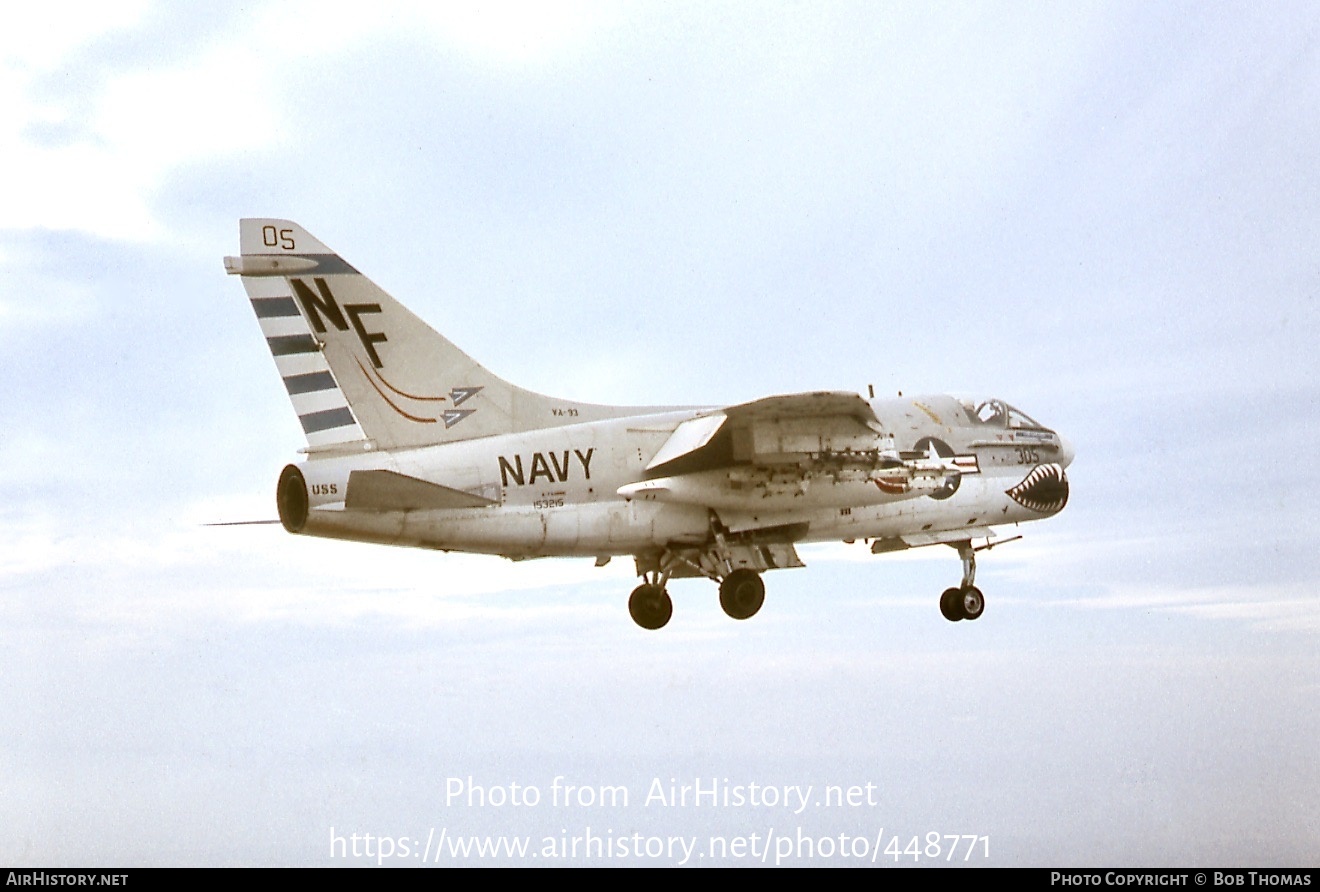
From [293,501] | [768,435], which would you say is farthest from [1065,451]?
[293,501]

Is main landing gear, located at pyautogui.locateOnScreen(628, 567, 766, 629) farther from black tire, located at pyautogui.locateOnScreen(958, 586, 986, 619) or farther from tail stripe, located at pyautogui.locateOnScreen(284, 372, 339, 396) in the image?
tail stripe, located at pyautogui.locateOnScreen(284, 372, 339, 396)

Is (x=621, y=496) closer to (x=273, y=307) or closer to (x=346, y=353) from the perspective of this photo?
(x=346, y=353)

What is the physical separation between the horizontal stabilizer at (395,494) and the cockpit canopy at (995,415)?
31.8 ft

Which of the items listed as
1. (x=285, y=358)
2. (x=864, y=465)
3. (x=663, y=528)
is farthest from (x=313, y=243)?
(x=864, y=465)

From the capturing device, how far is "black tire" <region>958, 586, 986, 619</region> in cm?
2644

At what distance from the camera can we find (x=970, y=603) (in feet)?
86.8

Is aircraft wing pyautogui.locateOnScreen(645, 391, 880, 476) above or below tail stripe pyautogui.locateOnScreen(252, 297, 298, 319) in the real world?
below

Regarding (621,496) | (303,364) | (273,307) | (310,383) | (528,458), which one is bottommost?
(621,496)

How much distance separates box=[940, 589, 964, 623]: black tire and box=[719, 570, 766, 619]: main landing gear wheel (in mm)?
A: 4254

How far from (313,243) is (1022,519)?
13361 millimetres

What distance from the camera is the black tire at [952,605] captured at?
2645 centimetres

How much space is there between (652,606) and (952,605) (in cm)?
582

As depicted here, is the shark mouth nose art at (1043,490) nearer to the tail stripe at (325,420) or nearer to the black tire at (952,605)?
the black tire at (952,605)

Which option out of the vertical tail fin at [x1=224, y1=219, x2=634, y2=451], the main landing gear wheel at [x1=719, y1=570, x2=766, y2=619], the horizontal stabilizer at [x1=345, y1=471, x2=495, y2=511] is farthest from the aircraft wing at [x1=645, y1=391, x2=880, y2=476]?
the horizontal stabilizer at [x1=345, y1=471, x2=495, y2=511]
